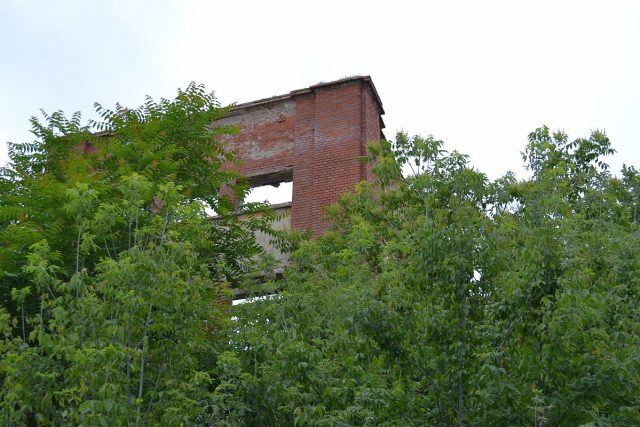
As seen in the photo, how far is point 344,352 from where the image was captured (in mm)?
9438

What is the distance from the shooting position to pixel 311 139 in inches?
715

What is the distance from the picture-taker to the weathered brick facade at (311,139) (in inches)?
677

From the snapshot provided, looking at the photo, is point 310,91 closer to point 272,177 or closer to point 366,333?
point 272,177

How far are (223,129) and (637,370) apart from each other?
8643mm

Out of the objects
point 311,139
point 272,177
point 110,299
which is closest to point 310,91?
point 311,139

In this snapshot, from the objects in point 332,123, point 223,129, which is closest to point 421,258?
point 223,129

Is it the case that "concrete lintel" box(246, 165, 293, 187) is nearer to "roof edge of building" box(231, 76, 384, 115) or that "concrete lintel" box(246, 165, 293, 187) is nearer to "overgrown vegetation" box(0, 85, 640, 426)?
"roof edge of building" box(231, 76, 384, 115)

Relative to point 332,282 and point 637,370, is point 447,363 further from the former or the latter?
point 332,282

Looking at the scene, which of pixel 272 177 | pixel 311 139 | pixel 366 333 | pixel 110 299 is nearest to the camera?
pixel 366 333

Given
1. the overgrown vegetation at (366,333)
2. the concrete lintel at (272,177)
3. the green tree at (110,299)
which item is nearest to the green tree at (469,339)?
the overgrown vegetation at (366,333)

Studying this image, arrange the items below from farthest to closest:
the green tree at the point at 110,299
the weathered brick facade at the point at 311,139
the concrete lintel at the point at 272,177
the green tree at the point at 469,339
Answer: the concrete lintel at the point at 272,177 → the weathered brick facade at the point at 311,139 → the green tree at the point at 110,299 → the green tree at the point at 469,339

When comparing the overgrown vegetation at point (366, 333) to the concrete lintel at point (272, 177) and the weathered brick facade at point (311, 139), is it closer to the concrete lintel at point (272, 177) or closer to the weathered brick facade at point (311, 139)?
the weathered brick facade at point (311, 139)

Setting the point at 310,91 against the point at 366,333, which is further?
the point at 310,91

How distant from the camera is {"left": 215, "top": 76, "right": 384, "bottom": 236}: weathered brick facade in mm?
17203
